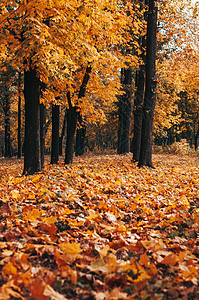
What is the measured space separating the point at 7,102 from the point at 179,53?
1704 cm

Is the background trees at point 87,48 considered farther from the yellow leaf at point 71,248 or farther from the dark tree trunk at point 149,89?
the yellow leaf at point 71,248

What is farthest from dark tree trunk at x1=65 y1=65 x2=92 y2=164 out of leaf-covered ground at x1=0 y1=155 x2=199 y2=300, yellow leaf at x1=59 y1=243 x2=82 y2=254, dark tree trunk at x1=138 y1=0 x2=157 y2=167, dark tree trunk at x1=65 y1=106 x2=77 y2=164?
yellow leaf at x1=59 y1=243 x2=82 y2=254

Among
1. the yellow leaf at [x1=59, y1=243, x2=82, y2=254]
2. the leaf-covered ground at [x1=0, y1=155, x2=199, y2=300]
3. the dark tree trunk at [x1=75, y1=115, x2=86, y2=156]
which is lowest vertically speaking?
the leaf-covered ground at [x1=0, y1=155, x2=199, y2=300]

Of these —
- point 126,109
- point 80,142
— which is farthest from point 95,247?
point 80,142

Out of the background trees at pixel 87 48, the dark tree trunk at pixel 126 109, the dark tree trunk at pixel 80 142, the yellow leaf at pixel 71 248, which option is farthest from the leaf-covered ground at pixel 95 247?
the dark tree trunk at pixel 80 142

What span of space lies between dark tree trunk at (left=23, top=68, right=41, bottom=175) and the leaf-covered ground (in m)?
2.90

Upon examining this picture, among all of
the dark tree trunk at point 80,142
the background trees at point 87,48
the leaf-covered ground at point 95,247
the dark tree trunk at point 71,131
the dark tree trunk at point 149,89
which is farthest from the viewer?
the dark tree trunk at point 80,142

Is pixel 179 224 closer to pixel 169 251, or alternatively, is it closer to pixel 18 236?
pixel 169 251

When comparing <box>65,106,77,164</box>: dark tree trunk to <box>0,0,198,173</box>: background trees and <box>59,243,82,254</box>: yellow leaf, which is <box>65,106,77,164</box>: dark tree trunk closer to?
<box>0,0,198,173</box>: background trees

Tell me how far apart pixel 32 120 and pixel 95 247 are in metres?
5.82

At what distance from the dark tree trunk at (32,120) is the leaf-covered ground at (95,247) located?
2899 mm

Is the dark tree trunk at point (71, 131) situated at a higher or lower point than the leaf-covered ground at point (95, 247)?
higher

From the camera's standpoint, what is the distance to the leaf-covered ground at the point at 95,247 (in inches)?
80.7

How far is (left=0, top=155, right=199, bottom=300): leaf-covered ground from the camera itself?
205cm
